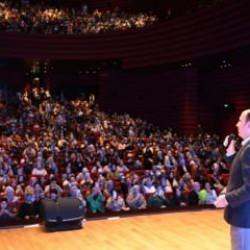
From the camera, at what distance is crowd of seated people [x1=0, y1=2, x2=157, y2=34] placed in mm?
12781

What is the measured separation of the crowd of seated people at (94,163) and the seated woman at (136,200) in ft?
0.05

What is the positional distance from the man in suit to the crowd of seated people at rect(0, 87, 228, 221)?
4.65 m

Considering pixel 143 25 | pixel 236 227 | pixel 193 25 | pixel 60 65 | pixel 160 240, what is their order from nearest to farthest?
pixel 236 227 < pixel 160 240 < pixel 193 25 < pixel 143 25 < pixel 60 65

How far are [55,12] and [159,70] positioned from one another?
3.40 m

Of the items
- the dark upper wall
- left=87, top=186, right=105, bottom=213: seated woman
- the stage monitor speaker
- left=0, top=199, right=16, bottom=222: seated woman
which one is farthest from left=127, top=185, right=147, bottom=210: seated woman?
the dark upper wall

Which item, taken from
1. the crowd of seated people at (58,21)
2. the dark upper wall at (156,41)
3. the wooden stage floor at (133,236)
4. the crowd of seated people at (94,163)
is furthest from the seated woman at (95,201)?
the crowd of seated people at (58,21)

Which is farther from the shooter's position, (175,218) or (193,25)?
(193,25)

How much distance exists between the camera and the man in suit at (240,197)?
2018 millimetres

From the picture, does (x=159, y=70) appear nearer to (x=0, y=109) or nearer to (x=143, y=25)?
(x=143, y=25)

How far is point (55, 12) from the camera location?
1336 cm

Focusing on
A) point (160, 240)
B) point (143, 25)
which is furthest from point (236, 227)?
point (143, 25)

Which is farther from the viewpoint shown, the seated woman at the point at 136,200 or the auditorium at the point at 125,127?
the seated woman at the point at 136,200

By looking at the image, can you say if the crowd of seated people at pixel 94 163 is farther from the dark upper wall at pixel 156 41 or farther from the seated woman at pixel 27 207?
the dark upper wall at pixel 156 41

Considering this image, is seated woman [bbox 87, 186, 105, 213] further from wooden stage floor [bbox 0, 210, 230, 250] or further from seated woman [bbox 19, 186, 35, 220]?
seated woman [bbox 19, 186, 35, 220]
